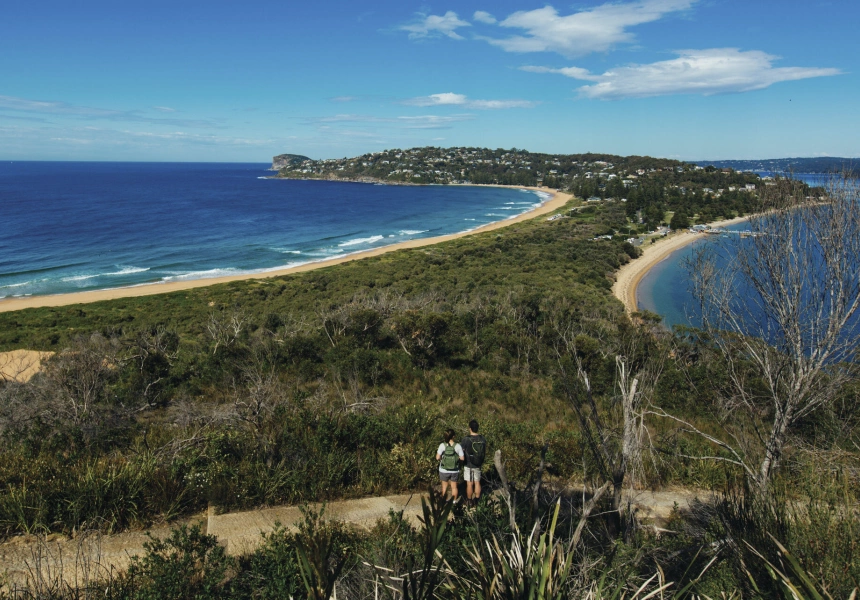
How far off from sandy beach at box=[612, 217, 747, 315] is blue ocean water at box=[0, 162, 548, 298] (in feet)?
91.2

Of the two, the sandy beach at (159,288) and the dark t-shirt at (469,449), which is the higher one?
the dark t-shirt at (469,449)

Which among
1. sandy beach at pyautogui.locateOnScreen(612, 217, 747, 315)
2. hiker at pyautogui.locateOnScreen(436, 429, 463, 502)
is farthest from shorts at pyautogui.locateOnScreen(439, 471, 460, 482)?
sandy beach at pyautogui.locateOnScreen(612, 217, 747, 315)

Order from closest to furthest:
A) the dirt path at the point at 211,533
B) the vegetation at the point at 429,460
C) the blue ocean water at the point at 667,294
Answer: the vegetation at the point at 429,460 < the dirt path at the point at 211,533 < the blue ocean water at the point at 667,294

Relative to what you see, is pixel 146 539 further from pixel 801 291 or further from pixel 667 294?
pixel 667 294

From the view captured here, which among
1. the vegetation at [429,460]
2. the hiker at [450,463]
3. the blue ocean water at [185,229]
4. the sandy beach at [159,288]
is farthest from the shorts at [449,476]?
the blue ocean water at [185,229]

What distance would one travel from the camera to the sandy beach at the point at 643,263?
35.1m

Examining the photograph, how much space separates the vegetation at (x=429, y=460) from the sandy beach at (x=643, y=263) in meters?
16.5

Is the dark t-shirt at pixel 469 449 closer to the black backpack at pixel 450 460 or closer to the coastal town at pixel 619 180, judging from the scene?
the black backpack at pixel 450 460

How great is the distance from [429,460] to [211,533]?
2936 mm

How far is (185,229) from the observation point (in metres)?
63.1

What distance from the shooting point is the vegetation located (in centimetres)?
307

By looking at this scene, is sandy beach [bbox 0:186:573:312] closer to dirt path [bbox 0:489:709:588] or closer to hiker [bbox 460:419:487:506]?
dirt path [bbox 0:489:709:588]

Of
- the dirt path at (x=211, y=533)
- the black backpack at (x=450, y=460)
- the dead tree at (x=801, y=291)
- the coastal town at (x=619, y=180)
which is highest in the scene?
the coastal town at (x=619, y=180)

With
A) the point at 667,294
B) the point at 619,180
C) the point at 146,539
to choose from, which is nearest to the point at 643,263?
the point at 667,294
